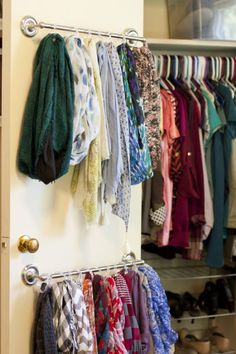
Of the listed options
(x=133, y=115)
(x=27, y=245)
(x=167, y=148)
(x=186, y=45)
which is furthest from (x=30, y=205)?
(x=186, y=45)

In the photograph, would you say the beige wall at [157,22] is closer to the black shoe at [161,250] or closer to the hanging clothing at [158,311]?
the black shoe at [161,250]

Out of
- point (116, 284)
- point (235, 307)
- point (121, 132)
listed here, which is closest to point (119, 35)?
point (121, 132)

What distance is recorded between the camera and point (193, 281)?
257 centimetres

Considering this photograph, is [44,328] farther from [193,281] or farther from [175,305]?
[193,281]

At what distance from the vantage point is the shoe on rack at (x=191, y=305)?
93.9 inches

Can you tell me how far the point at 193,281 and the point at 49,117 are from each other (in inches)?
62.9

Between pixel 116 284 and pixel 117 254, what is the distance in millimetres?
122

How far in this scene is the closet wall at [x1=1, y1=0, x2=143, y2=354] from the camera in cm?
134

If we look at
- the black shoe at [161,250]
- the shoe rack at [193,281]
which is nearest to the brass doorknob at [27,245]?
the black shoe at [161,250]

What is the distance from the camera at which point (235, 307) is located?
2352 mm

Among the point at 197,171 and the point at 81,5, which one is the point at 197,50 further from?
the point at 81,5

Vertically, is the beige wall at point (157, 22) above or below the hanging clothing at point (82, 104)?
above

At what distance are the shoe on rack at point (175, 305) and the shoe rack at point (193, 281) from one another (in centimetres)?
3

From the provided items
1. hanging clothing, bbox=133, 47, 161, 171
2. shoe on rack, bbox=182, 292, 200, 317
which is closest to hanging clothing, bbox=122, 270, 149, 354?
hanging clothing, bbox=133, 47, 161, 171
